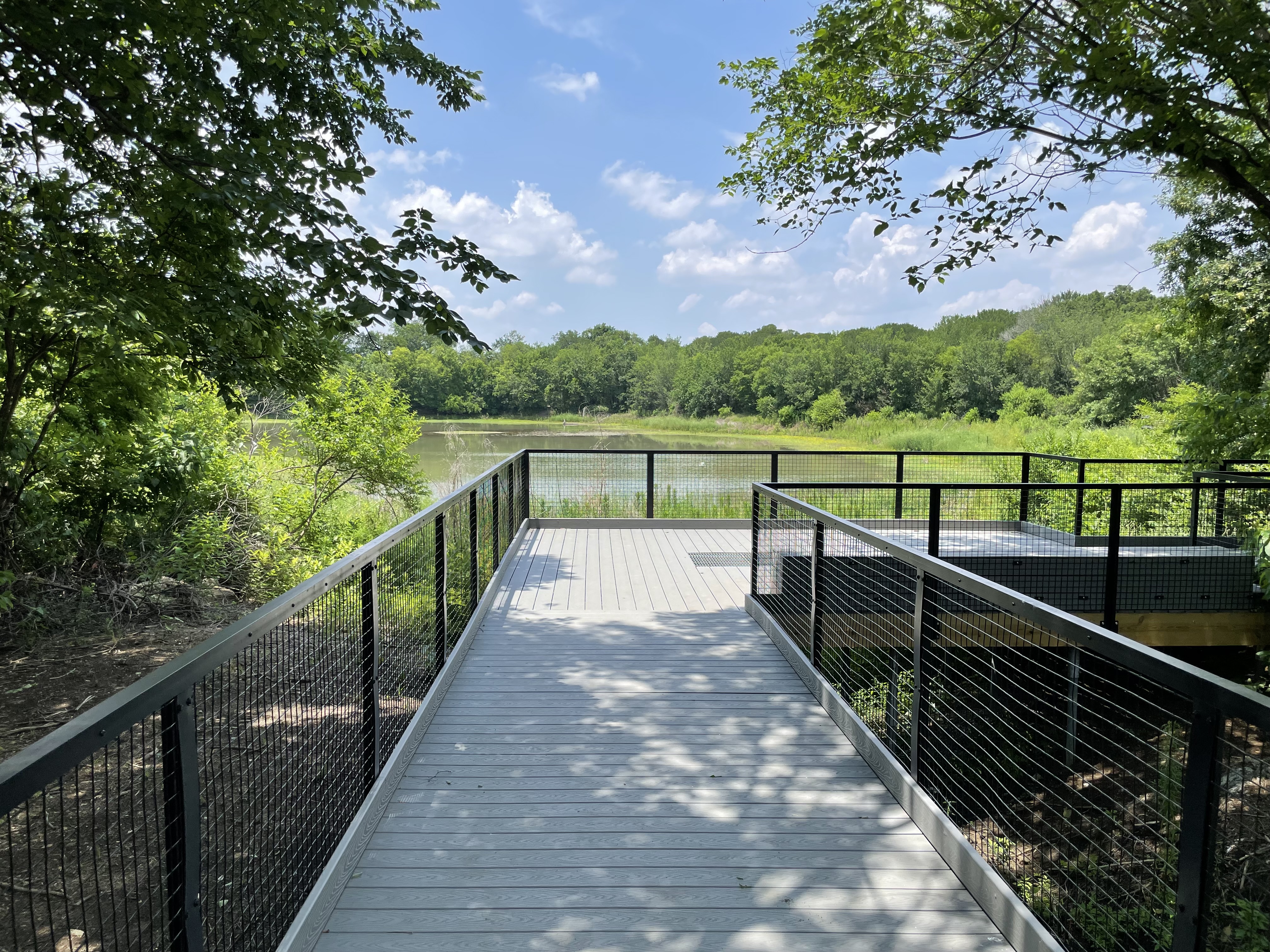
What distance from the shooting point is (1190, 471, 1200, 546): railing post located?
22.7 ft

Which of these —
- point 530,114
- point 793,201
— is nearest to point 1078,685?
point 793,201

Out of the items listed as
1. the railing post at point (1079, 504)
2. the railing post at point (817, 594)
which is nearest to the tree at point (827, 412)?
the railing post at point (1079, 504)

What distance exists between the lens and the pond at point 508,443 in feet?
50.3

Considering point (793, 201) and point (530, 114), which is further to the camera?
point (530, 114)

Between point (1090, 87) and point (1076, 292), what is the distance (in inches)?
3155

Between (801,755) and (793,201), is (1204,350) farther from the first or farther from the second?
(801,755)

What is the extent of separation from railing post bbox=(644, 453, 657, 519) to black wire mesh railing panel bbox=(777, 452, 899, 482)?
5.62ft

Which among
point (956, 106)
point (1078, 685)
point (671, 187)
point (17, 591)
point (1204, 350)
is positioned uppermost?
point (671, 187)

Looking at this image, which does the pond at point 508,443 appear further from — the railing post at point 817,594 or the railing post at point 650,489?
the railing post at point 817,594

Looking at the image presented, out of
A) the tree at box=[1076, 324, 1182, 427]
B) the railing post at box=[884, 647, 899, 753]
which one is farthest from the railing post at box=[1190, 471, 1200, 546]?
the tree at box=[1076, 324, 1182, 427]

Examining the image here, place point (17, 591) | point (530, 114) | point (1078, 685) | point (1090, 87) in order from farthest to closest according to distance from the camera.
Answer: point (530, 114) < point (17, 591) < point (1090, 87) < point (1078, 685)

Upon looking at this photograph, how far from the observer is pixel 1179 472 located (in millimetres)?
10250

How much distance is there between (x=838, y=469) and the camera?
14.7 meters

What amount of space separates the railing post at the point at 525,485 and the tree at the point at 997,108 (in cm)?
399
